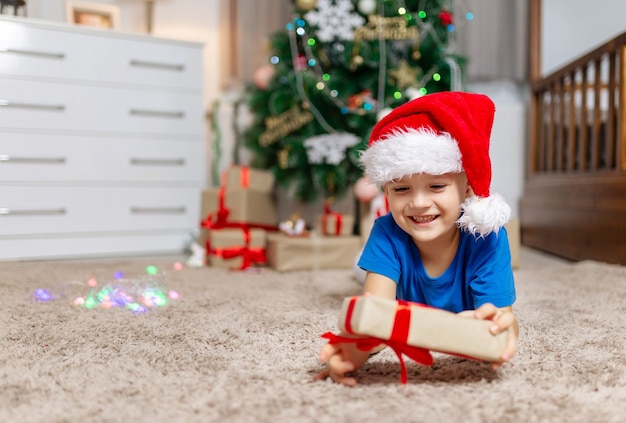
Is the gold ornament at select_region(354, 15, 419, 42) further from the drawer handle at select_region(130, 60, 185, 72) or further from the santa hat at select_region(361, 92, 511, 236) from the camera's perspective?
the santa hat at select_region(361, 92, 511, 236)

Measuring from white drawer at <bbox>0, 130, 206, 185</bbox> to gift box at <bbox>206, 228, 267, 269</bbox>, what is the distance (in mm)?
498

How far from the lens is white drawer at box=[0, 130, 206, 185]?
2160 mm

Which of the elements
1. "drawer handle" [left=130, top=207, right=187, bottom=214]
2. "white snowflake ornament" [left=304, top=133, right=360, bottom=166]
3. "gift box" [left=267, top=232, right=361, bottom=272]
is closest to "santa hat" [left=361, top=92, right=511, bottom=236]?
"gift box" [left=267, top=232, right=361, bottom=272]

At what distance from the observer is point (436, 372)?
0.90m

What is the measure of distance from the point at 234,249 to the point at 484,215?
1.29 m

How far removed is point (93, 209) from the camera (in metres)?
2.30

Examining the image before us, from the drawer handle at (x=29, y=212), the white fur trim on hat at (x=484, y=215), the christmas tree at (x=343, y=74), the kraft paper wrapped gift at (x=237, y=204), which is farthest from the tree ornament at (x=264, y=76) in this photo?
the white fur trim on hat at (x=484, y=215)

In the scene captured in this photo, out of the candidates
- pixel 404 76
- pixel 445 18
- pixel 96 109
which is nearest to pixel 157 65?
pixel 96 109

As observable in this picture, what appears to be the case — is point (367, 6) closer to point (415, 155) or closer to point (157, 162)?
point (157, 162)

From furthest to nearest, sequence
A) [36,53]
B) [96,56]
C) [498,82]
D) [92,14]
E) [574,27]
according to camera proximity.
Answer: [498,82] → [574,27] → [92,14] → [96,56] → [36,53]

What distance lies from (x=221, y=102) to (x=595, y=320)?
2.13 metres

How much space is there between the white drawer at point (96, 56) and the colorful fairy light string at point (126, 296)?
3.48 feet

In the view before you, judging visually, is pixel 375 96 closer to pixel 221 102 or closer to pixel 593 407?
pixel 221 102

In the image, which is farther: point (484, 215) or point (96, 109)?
point (96, 109)
